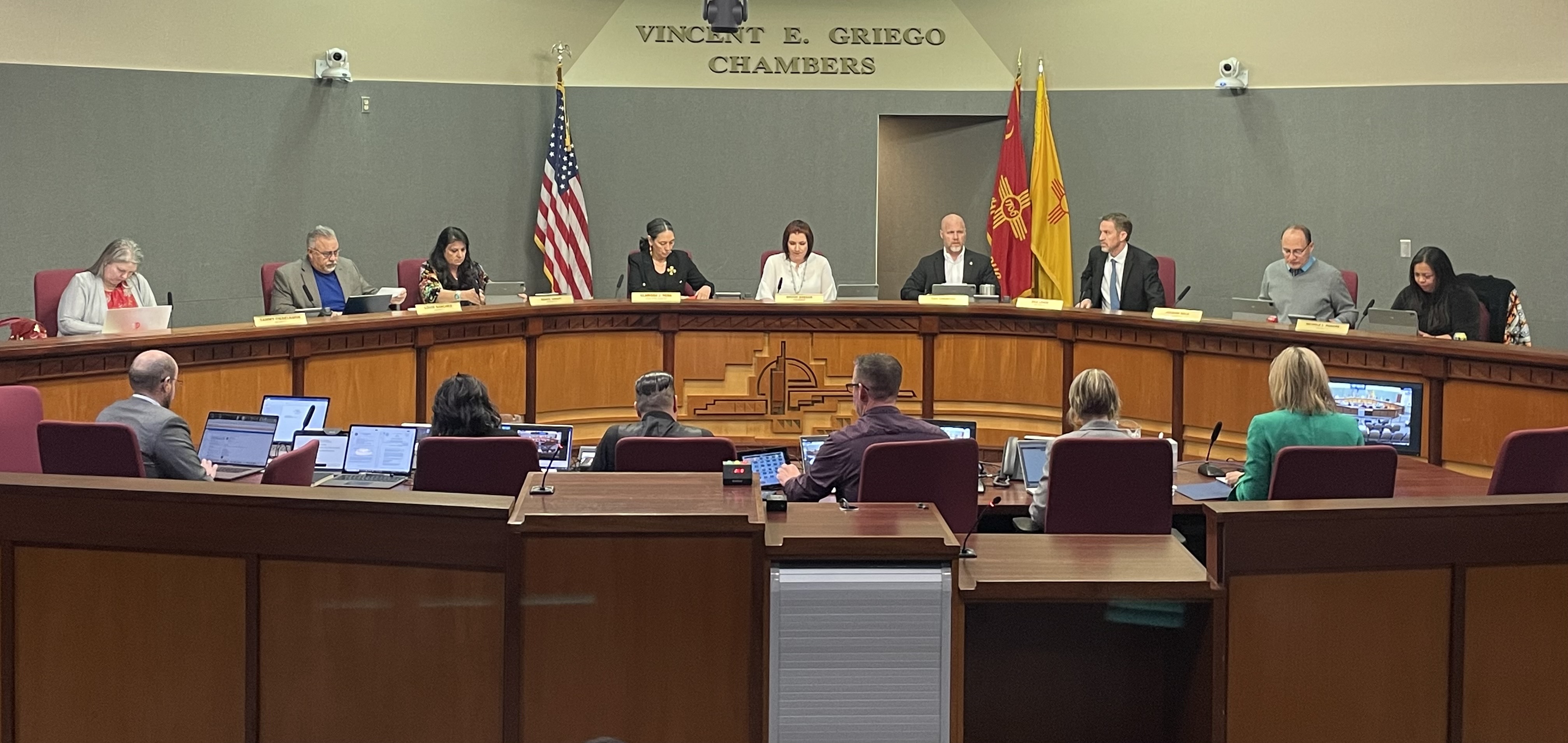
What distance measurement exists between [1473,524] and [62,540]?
9.89 feet

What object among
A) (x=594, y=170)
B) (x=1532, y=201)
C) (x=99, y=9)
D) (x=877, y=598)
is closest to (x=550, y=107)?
(x=594, y=170)

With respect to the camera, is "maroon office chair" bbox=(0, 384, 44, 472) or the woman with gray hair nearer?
"maroon office chair" bbox=(0, 384, 44, 472)

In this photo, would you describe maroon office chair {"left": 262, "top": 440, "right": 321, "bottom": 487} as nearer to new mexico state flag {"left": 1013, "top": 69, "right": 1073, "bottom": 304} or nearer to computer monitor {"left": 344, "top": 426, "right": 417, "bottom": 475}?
computer monitor {"left": 344, "top": 426, "right": 417, "bottom": 475}

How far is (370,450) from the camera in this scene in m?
5.15

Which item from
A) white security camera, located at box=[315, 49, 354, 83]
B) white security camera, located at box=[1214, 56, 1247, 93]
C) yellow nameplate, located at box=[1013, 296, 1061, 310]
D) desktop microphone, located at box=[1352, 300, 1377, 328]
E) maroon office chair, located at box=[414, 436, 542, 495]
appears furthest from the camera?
white security camera, located at box=[1214, 56, 1247, 93]

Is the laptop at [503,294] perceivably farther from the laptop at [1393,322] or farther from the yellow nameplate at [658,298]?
the laptop at [1393,322]

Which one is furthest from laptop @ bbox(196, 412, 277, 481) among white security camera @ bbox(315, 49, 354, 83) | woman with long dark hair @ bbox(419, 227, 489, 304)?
white security camera @ bbox(315, 49, 354, 83)

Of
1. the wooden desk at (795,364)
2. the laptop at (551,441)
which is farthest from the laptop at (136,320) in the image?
the laptop at (551,441)

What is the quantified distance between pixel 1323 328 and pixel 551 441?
389cm

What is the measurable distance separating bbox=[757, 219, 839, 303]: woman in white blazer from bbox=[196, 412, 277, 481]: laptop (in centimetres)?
392

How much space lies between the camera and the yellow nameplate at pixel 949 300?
8.12 metres

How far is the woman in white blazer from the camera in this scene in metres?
8.68

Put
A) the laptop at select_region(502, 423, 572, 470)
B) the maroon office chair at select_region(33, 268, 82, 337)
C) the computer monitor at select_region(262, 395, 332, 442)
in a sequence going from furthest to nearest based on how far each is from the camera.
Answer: the maroon office chair at select_region(33, 268, 82, 337) → the computer monitor at select_region(262, 395, 332, 442) → the laptop at select_region(502, 423, 572, 470)

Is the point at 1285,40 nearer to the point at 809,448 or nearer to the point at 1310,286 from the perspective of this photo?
the point at 1310,286
